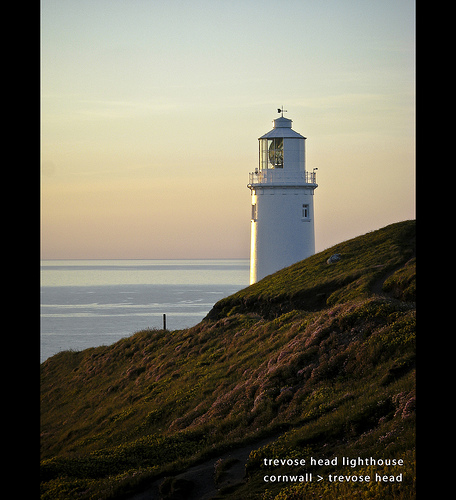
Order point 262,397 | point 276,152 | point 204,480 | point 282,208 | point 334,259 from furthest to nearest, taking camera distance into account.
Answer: point 276,152 → point 282,208 → point 334,259 → point 262,397 → point 204,480

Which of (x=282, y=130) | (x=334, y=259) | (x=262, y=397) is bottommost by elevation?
(x=262, y=397)

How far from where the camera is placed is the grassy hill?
1230cm

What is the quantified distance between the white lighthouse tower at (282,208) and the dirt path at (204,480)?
30697mm

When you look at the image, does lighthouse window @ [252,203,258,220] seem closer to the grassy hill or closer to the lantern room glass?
the lantern room glass

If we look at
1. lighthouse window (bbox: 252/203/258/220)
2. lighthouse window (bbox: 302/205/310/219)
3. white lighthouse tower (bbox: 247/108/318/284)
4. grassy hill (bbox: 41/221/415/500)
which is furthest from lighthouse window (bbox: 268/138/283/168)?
grassy hill (bbox: 41/221/415/500)

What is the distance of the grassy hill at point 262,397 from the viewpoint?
12.3 m

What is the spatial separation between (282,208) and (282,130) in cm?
585

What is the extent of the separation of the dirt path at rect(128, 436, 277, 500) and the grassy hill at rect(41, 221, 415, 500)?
58 mm

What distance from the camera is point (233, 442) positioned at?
14.7 m

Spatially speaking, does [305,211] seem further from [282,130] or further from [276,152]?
[282,130]

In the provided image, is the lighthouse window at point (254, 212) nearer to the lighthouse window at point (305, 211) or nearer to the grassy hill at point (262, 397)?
the lighthouse window at point (305, 211)

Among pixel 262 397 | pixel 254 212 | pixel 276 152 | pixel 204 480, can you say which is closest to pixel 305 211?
pixel 254 212

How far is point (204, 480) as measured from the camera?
1298 centimetres
